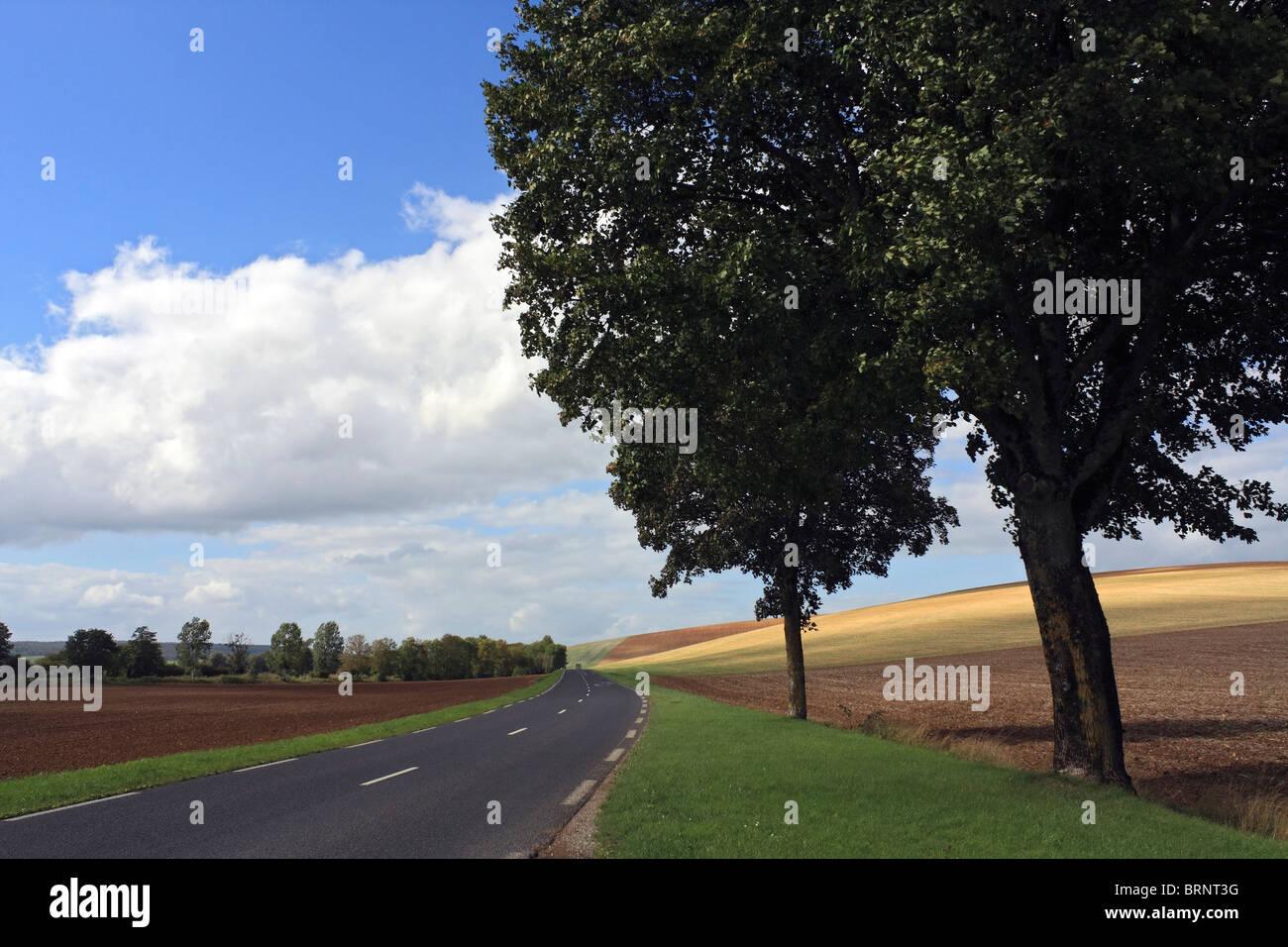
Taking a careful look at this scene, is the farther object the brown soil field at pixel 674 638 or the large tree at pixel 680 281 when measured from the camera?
the brown soil field at pixel 674 638

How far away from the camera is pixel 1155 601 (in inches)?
2613

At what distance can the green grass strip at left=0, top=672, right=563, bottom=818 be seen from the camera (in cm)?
1166

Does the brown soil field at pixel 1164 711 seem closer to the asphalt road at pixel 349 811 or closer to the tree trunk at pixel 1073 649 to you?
the tree trunk at pixel 1073 649

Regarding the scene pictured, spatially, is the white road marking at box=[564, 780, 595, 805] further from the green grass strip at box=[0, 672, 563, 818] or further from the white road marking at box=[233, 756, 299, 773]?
the green grass strip at box=[0, 672, 563, 818]

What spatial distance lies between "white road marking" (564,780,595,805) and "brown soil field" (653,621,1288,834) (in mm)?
9014

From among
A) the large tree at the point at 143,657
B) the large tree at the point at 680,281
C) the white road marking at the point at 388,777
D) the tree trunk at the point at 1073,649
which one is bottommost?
the large tree at the point at 143,657

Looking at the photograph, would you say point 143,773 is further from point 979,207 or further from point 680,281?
point 979,207

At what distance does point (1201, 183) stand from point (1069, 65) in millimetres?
2446

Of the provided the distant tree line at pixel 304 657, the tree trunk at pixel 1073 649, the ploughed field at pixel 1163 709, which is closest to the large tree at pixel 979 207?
the tree trunk at pixel 1073 649

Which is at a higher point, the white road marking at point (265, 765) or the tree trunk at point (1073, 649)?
the tree trunk at point (1073, 649)

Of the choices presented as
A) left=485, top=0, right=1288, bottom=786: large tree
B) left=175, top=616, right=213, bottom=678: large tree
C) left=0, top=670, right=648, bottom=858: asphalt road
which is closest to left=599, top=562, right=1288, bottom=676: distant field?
left=485, top=0, right=1288, bottom=786: large tree

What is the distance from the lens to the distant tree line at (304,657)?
8556 centimetres

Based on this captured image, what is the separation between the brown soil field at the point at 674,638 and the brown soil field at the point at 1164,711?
84337 mm
